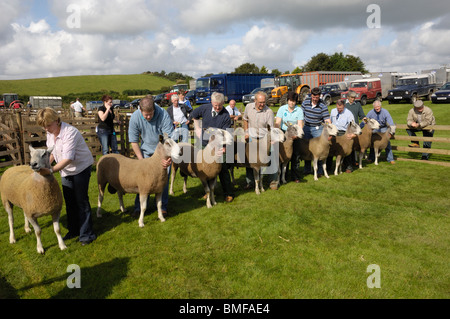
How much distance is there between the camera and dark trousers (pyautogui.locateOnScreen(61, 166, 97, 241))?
4910mm

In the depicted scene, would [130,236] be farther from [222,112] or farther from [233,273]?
[222,112]

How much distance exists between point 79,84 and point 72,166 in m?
88.3

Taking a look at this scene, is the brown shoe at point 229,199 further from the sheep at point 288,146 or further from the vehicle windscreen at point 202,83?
the vehicle windscreen at point 202,83

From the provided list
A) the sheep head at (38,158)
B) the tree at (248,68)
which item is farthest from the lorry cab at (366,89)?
the tree at (248,68)

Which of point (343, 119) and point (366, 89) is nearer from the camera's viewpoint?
point (343, 119)

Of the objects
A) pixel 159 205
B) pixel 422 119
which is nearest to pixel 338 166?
pixel 422 119

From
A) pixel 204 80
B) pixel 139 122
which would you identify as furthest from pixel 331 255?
pixel 204 80

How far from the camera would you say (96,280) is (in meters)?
4.07

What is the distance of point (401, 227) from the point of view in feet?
17.8

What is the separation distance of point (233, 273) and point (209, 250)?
0.78 m

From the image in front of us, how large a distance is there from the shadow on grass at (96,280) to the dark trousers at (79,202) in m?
0.90

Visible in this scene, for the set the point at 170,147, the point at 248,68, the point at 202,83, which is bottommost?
the point at 170,147

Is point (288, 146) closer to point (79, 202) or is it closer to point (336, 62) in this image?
point (79, 202)

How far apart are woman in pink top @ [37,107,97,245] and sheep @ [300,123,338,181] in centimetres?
597
